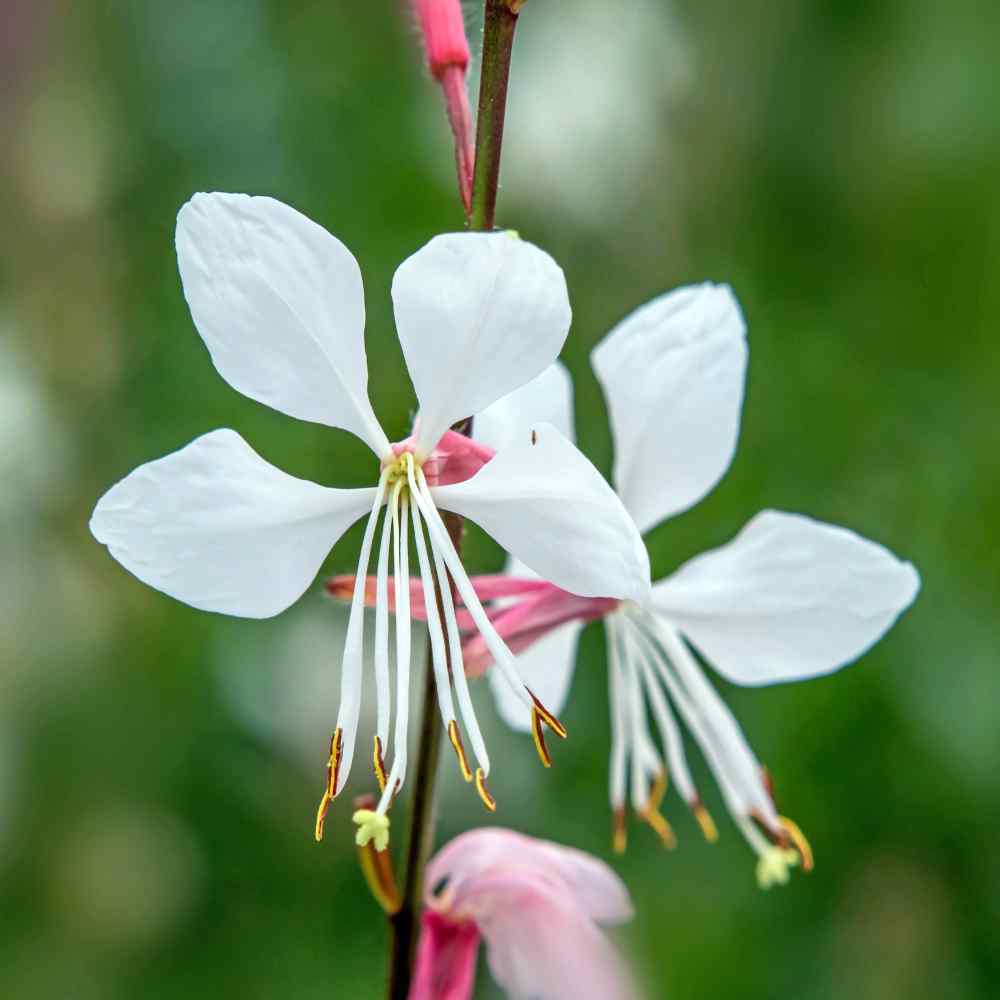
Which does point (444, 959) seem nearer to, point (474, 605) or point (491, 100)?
point (474, 605)

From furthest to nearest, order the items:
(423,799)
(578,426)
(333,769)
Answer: (578,426) → (423,799) → (333,769)

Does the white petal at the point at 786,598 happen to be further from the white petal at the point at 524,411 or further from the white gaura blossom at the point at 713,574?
→ the white petal at the point at 524,411

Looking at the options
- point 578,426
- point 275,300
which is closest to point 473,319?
point 275,300

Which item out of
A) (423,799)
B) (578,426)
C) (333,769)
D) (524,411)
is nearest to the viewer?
(333,769)

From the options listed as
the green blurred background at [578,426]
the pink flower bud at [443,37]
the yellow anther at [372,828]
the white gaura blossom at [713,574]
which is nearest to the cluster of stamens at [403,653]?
the yellow anther at [372,828]

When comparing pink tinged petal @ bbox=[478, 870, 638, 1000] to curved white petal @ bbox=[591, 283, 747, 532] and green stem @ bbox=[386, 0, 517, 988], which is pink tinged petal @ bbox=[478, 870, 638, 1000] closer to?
green stem @ bbox=[386, 0, 517, 988]

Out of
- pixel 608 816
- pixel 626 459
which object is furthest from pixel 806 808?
pixel 626 459

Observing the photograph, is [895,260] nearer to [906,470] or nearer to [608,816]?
[906,470]
